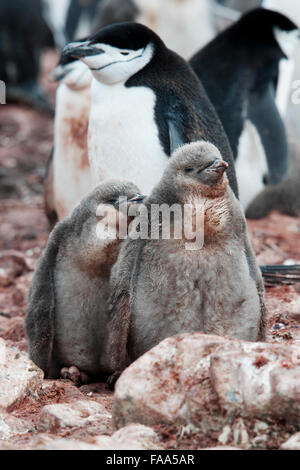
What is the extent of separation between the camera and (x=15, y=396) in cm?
352

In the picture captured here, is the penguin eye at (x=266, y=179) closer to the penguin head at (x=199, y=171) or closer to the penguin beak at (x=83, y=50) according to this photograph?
the penguin beak at (x=83, y=50)

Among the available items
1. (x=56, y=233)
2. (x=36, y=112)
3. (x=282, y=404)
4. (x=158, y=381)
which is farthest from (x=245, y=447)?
(x=36, y=112)

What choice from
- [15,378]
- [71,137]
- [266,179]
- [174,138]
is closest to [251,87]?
[266,179]

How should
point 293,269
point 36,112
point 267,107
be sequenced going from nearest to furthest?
point 293,269 < point 267,107 < point 36,112

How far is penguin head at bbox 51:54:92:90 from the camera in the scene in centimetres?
684

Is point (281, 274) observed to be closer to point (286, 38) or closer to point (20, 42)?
point (286, 38)

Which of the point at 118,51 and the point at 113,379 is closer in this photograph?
the point at 113,379

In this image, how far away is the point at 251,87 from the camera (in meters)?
7.28

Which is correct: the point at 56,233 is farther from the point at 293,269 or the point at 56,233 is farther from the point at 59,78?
the point at 59,78

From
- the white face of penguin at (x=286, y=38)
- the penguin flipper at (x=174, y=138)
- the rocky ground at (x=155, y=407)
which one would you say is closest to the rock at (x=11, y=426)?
the rocky ground at (x=155, y=407)

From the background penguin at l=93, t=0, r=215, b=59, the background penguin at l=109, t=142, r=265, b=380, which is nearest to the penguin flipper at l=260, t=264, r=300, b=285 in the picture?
the background penguin at l=109, t=142, r=265, b=380

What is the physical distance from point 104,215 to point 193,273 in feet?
1.92

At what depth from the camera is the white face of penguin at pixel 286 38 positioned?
743 cm

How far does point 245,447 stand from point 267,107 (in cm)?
518
